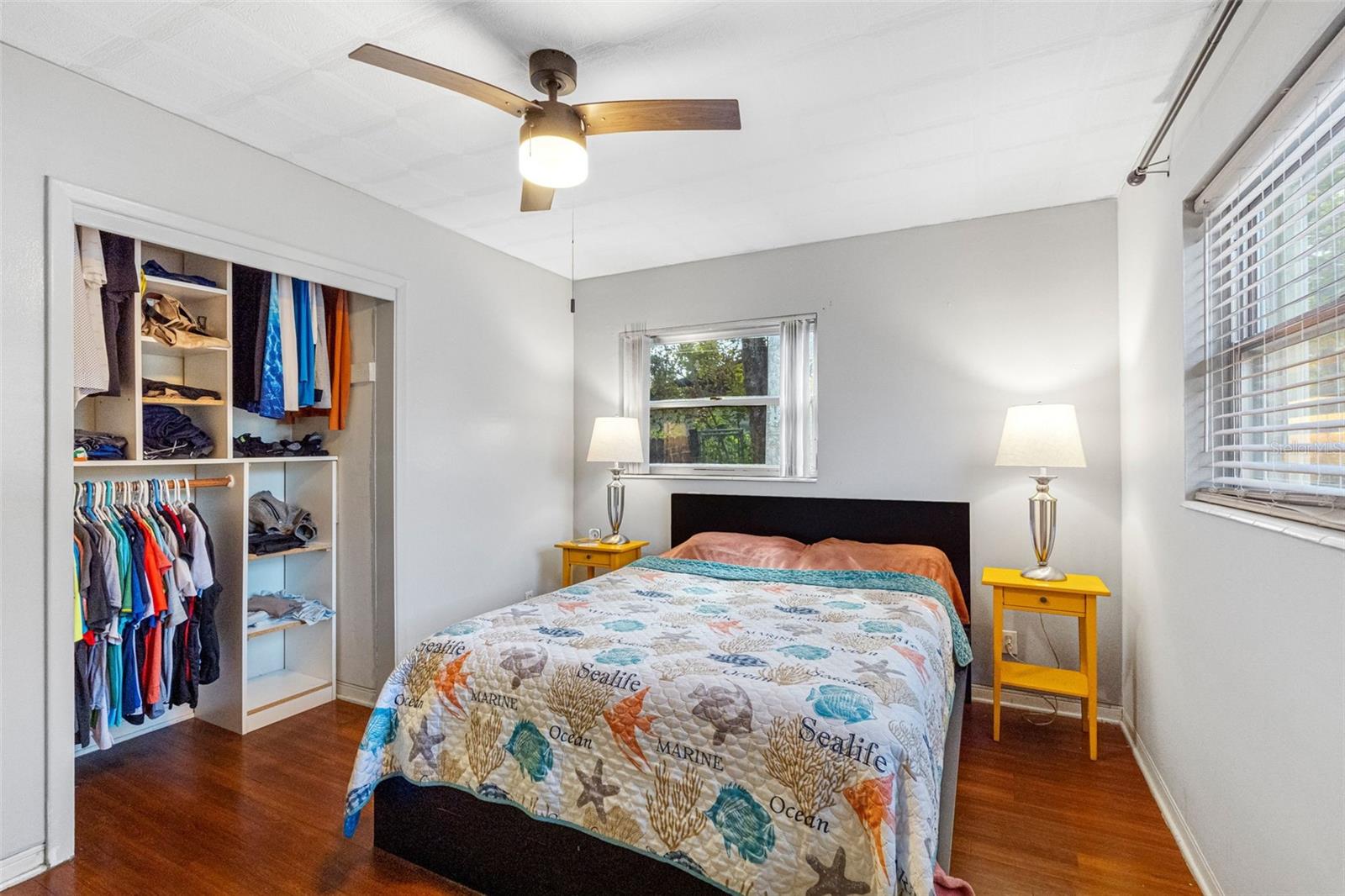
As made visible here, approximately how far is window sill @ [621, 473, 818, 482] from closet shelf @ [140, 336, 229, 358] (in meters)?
2.37

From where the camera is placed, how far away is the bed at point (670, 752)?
1.44m

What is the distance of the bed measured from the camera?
1.44m

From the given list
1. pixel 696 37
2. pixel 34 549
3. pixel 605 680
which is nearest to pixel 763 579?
pixel 605 680

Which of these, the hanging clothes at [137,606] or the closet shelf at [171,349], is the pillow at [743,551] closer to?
the hanging clothes at [137,606]

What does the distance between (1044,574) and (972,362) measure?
1128 mm

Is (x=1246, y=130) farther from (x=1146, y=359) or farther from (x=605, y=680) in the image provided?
(x=605, y=680)

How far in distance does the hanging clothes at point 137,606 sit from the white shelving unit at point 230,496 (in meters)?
0.17

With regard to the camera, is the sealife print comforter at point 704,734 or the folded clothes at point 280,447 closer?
the sealife print comforter at point 704,734

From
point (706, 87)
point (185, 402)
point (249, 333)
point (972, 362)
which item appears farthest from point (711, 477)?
point (185, 402)

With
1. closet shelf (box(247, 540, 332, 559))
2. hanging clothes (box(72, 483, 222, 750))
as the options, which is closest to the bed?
hanging clothes (box(72, 483, 222, 750))

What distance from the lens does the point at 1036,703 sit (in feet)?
10.4

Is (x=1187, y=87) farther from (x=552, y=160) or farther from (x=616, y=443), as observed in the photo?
(x=616, y=443)

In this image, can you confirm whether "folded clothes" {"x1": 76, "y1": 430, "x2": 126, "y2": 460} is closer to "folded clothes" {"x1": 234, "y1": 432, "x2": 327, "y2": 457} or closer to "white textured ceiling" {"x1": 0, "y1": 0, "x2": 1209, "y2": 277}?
"folded clothes" {"x1": 234, "y1": 432, "x2": 327, "y2": 457}

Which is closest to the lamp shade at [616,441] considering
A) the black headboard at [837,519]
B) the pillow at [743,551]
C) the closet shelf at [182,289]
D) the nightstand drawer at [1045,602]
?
the black headboard at [837,519]
